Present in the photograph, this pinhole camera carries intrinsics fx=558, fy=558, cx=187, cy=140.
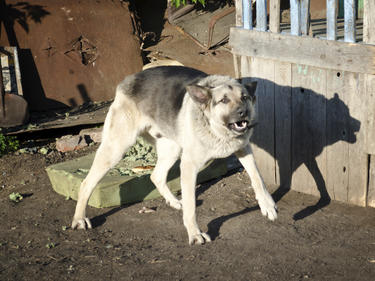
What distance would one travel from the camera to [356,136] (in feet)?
18.6

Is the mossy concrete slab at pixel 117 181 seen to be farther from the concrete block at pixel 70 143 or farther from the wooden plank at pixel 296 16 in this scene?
the wooden plank at pixel 296 16

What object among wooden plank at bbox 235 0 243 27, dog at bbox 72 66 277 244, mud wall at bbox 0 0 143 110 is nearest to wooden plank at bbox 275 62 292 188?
wooden plank at bbox 235 0 243 27

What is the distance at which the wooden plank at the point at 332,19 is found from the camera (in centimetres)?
550

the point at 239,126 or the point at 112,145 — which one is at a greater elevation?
the point at 239,126

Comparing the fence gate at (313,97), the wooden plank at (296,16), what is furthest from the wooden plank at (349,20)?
the wooden plank at (296,16)

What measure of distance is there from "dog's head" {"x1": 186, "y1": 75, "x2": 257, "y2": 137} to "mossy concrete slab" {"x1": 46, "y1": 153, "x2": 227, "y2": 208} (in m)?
1.64

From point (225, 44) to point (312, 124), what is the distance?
345cm

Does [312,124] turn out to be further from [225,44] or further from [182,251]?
[225,44]

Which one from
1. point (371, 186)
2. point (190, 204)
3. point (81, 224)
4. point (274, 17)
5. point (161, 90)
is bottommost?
point (81, 224)

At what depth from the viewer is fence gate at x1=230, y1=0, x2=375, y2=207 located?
548 centimetres

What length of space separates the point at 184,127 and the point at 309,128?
153cm

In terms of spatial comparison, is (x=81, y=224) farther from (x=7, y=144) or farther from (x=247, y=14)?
(x=247, y=14)

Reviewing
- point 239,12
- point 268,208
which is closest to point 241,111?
point 268,208

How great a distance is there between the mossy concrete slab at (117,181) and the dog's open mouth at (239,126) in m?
1.78
